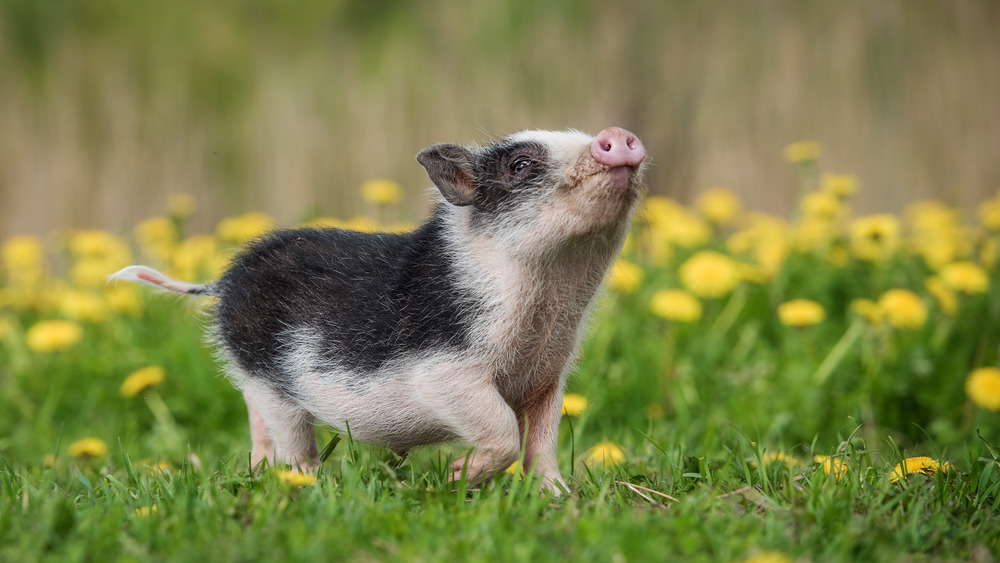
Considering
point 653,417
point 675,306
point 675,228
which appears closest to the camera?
point 653,417

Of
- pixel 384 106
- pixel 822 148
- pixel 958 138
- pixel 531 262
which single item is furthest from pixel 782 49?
pixel 531 262

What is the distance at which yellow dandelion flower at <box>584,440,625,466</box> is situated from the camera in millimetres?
4062

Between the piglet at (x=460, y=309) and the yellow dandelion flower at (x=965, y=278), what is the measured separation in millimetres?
3537

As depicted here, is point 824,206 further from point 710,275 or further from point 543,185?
point 543,185

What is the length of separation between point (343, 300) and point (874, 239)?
392 centimetres

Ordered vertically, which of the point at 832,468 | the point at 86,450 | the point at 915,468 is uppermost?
the point at 832,468

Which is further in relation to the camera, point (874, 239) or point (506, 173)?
point (874, 239)

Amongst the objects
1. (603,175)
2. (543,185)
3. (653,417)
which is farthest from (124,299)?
(603,175)

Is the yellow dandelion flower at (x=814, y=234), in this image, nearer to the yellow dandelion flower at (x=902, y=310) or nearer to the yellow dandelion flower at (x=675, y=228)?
the yellow dandelion flower at (x=675, y=228)

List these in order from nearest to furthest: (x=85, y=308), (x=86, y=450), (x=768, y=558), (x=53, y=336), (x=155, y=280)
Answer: (x=768, y=558) → (x=155, y=280) → (x=86, y=450) → (x=53, y=336) → (x=85, y=308)

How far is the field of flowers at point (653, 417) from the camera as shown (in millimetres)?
2699

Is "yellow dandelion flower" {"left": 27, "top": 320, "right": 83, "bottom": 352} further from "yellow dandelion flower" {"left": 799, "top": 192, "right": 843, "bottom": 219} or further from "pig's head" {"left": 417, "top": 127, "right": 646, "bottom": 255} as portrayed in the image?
"yellow dandelion flower" {"left": 799, "top": 192, "right": 843, "bottom": 219}

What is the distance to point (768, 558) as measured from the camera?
93.9 inches

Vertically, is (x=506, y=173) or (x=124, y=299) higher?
(x=506, y=173)
